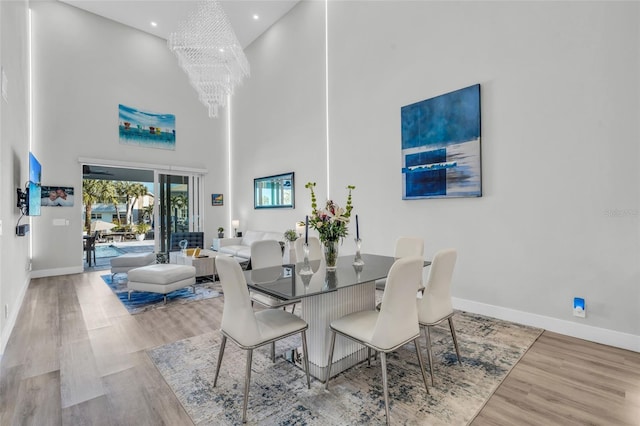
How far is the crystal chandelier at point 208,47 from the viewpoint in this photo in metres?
4.43

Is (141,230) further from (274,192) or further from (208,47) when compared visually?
(208,47)

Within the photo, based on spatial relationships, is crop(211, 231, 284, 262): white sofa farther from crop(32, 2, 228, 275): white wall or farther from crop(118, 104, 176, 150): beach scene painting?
crop(118, 104, 176, 150): beach scene painting

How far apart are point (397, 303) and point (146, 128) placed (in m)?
7.48

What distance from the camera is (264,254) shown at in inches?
120

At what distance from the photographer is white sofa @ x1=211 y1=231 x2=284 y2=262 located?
6.11 m

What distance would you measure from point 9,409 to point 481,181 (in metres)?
4.43

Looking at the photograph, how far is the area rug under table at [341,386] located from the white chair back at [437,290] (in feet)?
1.55

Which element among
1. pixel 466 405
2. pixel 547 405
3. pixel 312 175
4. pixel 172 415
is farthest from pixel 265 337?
pixel 312 175

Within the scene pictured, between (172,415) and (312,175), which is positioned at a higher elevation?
(312,175)

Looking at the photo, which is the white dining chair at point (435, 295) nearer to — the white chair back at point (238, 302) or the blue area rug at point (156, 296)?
the white chair back at point (238, 302)

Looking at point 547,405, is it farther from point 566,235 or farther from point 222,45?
point 222,45

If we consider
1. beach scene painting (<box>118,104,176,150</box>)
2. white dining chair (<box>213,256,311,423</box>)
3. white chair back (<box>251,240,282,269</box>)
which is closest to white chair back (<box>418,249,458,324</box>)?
white dining chair (<box>213,256,311,423</box>)

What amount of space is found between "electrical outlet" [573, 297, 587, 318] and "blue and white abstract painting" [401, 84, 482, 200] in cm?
136

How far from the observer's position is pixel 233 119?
8203 mm
